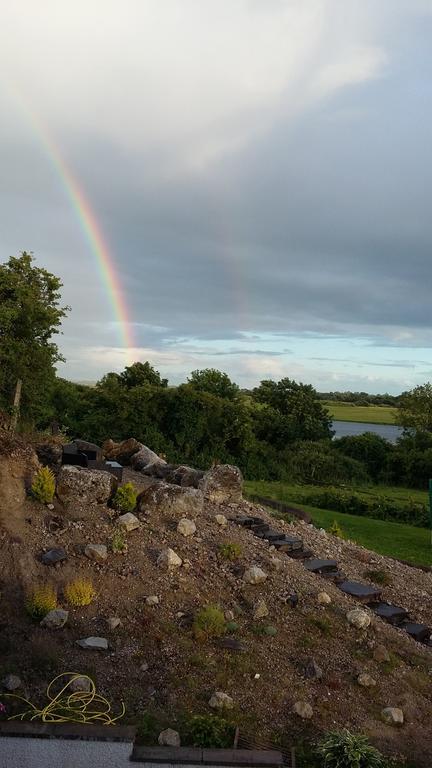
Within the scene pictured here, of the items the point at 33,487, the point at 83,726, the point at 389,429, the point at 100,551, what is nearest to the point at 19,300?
the point at 33,487

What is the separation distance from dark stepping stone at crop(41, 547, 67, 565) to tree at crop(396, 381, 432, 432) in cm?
3824

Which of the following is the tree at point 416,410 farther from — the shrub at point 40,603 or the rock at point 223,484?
the shrub at point 40,603

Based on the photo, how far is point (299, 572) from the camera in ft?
30.5

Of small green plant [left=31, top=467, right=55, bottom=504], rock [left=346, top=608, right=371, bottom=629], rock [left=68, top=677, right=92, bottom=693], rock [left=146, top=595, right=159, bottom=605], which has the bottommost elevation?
rock [left=68, top=677, right=92, bottom=693]

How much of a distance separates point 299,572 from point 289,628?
1.61 m

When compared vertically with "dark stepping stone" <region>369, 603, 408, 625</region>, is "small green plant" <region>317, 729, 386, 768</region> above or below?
below

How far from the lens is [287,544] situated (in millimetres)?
10305

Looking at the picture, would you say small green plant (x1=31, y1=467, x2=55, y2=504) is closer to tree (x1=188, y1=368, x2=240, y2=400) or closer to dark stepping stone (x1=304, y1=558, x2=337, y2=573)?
dark stepping stone (x1=304, y1=558, x2=337, y2=573)

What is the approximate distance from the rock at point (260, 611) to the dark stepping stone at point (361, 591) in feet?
5.69

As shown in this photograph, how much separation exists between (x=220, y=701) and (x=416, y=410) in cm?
4253

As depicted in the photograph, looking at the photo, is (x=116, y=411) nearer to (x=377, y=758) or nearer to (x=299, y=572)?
(x=299, y=572)

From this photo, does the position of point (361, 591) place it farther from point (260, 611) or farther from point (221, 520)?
point (221, 520)

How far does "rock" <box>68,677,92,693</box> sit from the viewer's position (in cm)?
627

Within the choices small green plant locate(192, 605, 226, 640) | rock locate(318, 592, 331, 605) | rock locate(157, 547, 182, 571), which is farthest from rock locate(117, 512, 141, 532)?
rock locate(318, 592, 331, 605)
